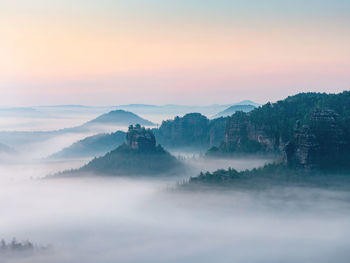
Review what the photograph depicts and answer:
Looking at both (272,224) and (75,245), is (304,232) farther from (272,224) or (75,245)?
(75,245)

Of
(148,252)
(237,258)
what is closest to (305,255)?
(237,258)

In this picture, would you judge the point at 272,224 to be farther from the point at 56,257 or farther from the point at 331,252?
the point at 56,257

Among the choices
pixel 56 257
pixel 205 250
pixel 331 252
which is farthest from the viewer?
pixel 205 250

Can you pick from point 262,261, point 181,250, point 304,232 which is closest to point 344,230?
point 304,232

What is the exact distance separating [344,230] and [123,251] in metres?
70.2

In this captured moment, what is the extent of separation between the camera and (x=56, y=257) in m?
181

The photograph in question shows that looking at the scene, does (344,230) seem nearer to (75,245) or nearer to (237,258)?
(237,258)

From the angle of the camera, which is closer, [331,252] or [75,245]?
[331,252]

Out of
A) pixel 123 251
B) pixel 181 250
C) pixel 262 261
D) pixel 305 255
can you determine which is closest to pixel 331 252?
pixel 305 255

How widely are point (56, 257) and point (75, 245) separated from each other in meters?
19.2

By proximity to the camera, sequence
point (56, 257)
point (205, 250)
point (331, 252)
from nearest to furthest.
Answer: point (331, 252) < point (56, 257) < point (205, 250)

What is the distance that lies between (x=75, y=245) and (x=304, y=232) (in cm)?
7404

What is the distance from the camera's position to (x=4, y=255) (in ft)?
610

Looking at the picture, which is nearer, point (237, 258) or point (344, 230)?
point (237, 258)
